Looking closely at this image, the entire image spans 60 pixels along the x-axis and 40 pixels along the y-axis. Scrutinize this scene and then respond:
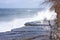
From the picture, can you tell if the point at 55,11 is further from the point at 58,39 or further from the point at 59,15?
the point at 58,39

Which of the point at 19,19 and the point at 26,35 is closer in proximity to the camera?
the point at 26,35

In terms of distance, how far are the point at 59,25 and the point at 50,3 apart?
48cm

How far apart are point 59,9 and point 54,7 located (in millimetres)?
113

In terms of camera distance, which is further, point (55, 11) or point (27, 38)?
point (27, 38)

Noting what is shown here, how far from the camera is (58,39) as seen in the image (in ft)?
12.2

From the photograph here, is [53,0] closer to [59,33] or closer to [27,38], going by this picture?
[59,33]

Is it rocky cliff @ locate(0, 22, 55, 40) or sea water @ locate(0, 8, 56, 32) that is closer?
rocky cliff @ locate(0, 22, 55, 40)

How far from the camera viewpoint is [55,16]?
3758 millimetres

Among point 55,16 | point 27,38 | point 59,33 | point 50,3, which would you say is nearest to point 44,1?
point 50,3

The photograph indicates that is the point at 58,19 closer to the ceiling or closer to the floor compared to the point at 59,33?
closer to the ceiling

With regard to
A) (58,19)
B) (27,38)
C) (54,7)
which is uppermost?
(54,7)

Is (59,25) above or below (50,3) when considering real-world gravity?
below

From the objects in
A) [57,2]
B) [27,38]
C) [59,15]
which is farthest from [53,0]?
→ [27,38]

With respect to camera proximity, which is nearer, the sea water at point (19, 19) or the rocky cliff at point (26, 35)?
the rocky cliff at point (26, 35)
